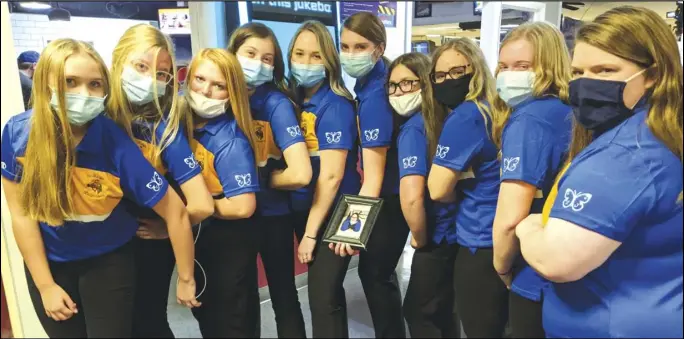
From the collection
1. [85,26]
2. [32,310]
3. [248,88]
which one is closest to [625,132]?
[248,88]

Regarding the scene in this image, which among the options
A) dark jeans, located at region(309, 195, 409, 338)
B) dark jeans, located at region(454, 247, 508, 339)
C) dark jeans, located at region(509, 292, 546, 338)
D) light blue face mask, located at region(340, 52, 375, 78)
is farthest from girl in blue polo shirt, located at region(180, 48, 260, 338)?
dark jeans, located at region(509, 292, 546, 338)

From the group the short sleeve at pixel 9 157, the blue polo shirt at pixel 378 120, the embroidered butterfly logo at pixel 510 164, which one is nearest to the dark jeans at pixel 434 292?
the blue polo shirt at pixel 378 120

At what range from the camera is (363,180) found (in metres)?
1.41

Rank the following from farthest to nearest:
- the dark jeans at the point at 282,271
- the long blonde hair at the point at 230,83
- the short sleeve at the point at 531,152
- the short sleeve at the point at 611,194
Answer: the dark jeans at the point at 282,271, the long blonde hair at the point at 230,83, the short sleeve at the point at 531,152, the short sleeve at the point at 611,194

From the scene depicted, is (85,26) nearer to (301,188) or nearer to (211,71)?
(211,71)

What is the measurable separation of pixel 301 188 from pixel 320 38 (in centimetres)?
46

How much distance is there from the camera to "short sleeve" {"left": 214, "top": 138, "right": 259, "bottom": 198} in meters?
1.31

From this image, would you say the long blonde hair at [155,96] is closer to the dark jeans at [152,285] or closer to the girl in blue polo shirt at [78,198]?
the girl in blue polo shirt at [78,198]

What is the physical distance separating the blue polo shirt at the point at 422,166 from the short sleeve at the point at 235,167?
435 mm

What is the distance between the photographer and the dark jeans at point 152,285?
1355 mm

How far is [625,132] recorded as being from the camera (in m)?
0.89

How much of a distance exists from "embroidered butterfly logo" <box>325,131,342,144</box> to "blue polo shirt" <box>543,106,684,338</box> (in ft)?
2.15

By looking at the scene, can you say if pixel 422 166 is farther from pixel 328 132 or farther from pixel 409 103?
pixel 328 132

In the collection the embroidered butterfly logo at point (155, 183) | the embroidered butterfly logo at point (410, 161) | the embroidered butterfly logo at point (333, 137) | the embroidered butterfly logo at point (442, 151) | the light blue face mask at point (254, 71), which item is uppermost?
the light blue face mask at point (254, 71)
